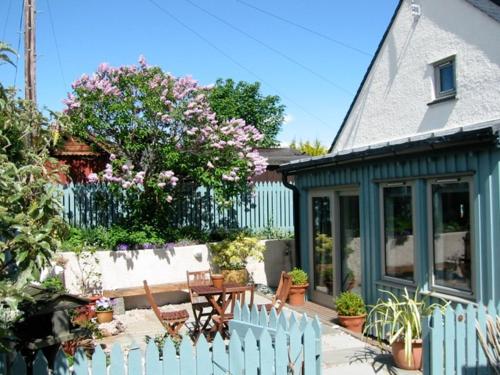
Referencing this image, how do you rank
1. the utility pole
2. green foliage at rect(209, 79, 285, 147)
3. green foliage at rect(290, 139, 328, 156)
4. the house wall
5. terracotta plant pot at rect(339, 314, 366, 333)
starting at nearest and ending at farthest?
the house wall
terracotta plant pot at rect(339, 314, 366, 333)
the utility pole
green foliage at rect(209, 79, 285, 147)
green foliage at rect(290, 139, 328, 156)

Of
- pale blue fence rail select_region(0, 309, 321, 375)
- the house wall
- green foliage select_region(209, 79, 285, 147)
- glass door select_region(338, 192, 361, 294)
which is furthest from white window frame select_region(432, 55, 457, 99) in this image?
green foliage select_region(209, 79, 285, 147)

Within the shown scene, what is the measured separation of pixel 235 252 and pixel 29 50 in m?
6.32

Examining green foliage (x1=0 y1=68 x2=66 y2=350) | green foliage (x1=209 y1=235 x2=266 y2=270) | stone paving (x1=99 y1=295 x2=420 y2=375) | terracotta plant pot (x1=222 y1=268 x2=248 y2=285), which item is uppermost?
green foliage (x1=0 y1=68 x2=66 y2=350)

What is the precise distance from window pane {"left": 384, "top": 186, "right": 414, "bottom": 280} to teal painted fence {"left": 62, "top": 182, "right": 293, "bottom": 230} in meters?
5.87

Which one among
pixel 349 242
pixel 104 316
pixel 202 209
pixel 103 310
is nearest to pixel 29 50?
pixel 202 209

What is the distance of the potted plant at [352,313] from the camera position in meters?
7.94

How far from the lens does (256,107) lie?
29.5m

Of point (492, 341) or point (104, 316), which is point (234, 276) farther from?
point (492, 341)

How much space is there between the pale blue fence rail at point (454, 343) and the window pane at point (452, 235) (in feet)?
4.62

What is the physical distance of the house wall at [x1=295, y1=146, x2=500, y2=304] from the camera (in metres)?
5.95

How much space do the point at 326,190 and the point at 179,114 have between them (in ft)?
13.0

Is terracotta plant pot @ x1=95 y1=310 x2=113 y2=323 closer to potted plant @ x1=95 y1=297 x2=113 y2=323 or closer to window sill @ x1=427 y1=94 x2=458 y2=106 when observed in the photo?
potted plant @ x1=95 y1=297 x2=113 y2=323

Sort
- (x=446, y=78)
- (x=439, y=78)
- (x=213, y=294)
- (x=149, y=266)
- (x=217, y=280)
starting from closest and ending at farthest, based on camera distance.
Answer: (x=213, y=294), (x=446, y=78), (x=439, y=78), (x=217, y=280), (x=149, y=266)

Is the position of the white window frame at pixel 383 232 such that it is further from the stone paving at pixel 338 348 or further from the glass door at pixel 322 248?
the glass door at pixel 322 248
